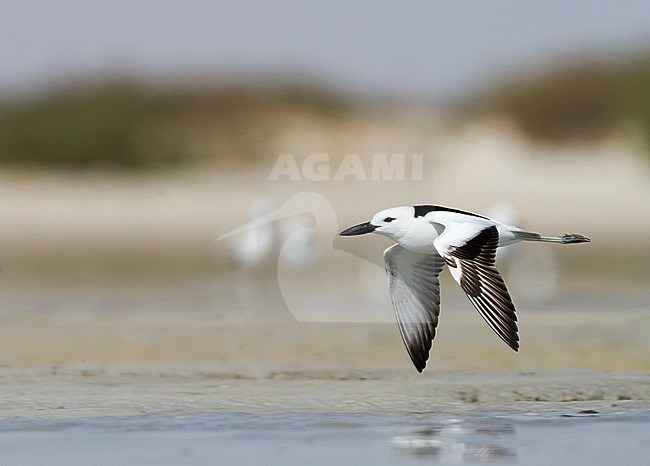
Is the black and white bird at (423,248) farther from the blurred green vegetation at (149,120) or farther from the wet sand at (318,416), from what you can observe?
the blurred green vegetation at (149,120)

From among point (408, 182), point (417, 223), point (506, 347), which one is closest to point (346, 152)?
point (408, 182)

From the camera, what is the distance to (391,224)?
914 cm

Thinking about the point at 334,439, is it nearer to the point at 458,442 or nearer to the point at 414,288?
the point at 458,442

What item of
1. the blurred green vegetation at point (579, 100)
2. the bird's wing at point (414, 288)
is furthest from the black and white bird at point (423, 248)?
the blurred green vegetation at point (579, 100)

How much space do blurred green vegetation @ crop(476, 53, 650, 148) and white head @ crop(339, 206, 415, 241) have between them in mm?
13576

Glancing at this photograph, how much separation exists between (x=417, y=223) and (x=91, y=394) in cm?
181

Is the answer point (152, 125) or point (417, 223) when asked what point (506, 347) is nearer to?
point (417, 223)

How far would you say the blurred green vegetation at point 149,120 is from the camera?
2146cm

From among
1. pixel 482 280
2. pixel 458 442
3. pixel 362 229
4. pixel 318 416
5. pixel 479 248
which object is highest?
pixel 362 229

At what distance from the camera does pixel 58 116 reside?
23.3 metres

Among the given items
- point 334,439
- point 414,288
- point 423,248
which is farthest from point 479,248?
point 334,439

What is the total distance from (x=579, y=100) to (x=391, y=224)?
15858mm

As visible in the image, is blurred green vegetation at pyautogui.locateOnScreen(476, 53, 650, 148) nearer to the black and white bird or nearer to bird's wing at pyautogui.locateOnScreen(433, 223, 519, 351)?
the black and white bird

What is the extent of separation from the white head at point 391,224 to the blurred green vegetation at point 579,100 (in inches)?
534
